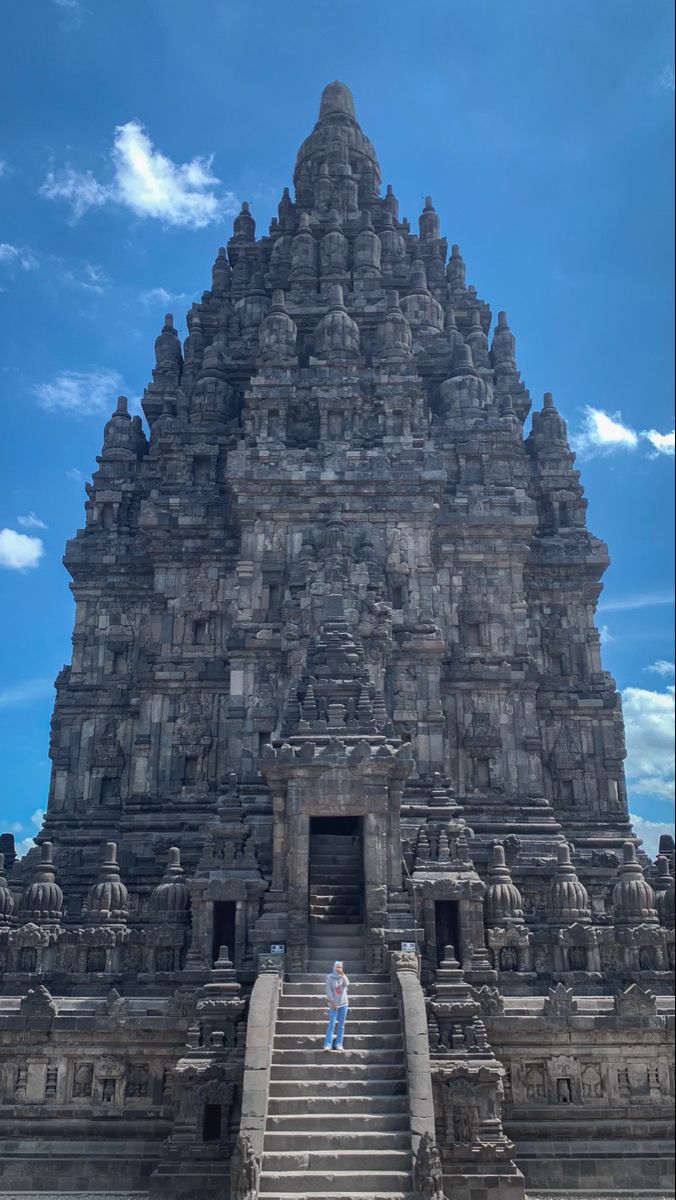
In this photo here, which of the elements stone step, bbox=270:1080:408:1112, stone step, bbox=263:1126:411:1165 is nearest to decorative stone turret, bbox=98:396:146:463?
stone step, bbox=270:1080:408:1112

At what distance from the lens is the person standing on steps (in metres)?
19.5

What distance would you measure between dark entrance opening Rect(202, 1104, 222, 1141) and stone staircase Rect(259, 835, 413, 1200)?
1987 millimetres

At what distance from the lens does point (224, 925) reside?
24.7 m

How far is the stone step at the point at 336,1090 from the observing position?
61.2 ft

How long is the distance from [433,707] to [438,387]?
15.0 m

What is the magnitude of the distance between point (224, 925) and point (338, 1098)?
6.69 meters

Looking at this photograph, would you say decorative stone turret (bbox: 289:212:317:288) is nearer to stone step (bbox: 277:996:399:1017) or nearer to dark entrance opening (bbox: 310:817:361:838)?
dark entrance opening (bbox: 310:817:361:838)

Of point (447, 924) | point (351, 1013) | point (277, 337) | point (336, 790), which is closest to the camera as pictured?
point (351, 1013)

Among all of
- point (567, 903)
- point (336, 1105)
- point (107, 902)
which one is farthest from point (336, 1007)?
point (107, 902)

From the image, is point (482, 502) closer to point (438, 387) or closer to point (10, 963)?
point (438, 387)

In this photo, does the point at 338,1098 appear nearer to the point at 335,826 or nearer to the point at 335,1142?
the point at 335,1142

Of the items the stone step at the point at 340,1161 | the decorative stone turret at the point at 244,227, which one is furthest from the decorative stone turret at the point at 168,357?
the stone step at the point at 340,1161

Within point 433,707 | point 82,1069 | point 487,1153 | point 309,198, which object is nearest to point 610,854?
point 433,707

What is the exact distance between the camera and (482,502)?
3878cm
